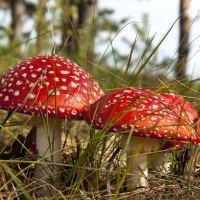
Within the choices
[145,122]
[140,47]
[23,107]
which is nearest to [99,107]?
[145,122]

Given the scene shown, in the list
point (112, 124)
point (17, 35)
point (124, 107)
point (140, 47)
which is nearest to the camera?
point (112, 124)

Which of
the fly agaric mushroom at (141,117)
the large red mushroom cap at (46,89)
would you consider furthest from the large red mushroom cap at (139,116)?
the large red mushroom cap at (46,89)

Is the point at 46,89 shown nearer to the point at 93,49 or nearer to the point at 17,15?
the point at 93,49

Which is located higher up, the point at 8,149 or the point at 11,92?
the point at 11,92

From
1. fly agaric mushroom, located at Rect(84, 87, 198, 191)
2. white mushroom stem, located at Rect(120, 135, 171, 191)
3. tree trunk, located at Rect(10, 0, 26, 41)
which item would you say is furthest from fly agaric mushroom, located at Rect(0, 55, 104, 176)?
tree trunk, located at Rect(10, 0, 26, 41)

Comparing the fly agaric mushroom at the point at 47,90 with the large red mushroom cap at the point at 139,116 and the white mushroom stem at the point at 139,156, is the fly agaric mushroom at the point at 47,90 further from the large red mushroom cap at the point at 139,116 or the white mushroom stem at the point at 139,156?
the white mushroom stem at the point at 139,156

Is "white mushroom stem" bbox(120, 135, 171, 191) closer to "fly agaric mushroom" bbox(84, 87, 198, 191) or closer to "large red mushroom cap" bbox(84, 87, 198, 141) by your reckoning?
"fly agaric mushroom" bbox(84, 87, 198, 191)

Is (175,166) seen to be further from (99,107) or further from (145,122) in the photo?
(99,107)
